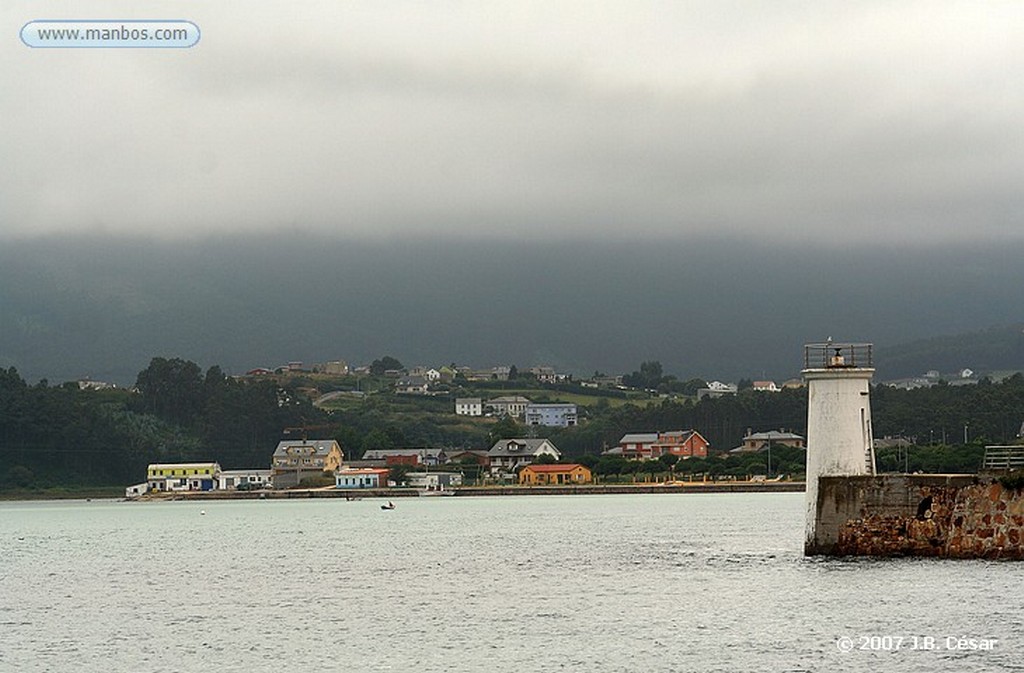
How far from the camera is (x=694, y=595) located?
55.1m

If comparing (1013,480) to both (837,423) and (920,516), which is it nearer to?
(920,516)

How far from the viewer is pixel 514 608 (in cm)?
5434

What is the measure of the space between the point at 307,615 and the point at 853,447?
1862cm

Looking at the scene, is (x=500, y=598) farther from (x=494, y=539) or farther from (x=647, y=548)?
(x=494, y=539)

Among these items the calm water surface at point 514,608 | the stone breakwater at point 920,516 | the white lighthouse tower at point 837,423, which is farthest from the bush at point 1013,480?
the white lighthouse tower at point 837,423

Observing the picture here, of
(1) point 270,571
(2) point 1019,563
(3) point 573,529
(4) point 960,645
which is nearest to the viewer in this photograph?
(4) point 960,645

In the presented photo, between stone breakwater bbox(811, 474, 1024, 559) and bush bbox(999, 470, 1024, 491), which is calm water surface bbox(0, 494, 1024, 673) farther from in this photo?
bush bbox(999, 470, 1024, 491)

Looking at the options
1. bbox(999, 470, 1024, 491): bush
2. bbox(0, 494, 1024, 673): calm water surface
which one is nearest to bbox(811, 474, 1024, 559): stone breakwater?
bbox(999, 470, 1024, 491): bush

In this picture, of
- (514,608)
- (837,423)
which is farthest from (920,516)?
(514,608)

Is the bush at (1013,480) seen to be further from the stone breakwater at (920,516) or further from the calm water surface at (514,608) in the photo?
the calm water surface at (514,608)

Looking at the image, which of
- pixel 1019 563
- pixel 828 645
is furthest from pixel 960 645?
pixel 1019 563

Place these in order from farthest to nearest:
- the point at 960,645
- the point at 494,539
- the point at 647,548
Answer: the point at 494,539
the point at 647,548
the point at 960,645

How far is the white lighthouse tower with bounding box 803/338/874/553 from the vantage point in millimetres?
54562

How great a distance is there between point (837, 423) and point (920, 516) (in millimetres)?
4122
